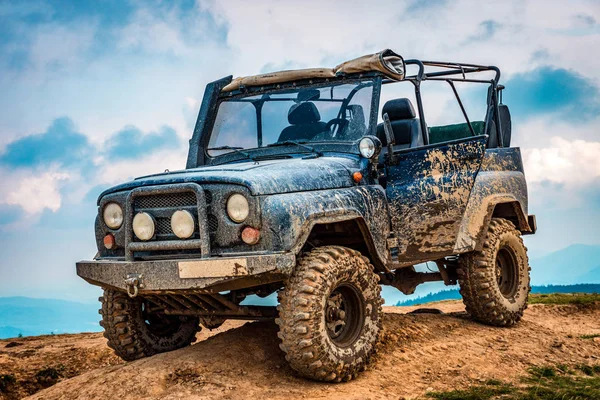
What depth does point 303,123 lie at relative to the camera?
7523 mm

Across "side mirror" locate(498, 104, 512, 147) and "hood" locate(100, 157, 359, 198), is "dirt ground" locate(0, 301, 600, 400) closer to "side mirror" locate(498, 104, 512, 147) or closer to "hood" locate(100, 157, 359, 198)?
"hood" locate(100, 157, 359, 198)

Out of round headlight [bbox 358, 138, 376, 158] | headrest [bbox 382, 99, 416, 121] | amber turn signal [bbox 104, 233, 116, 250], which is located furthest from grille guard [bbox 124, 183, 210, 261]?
headrest [bbox 382, 99, 416, 121]

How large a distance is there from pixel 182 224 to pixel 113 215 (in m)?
0.95

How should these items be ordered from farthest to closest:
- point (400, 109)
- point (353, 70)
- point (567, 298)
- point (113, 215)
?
1. point (567, 298)
2. point (400, 109)
3. point (353, 70)
4. point (113, 215)

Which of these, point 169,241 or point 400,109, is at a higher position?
point 400,109

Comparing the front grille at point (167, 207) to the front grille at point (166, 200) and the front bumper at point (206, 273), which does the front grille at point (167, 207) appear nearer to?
the front grille at point (166, 200)

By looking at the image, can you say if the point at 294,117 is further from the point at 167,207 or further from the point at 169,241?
the point at 169,241

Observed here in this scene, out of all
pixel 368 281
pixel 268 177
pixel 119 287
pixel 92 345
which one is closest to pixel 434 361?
pixel 368 281

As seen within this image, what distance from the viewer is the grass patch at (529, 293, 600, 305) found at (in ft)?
38.7

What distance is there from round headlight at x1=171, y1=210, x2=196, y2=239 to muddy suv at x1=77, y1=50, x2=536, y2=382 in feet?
0.04

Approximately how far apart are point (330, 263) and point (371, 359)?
113 centimetres

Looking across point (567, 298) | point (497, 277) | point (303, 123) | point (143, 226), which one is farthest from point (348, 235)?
point (567, 298)

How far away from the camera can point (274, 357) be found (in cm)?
651

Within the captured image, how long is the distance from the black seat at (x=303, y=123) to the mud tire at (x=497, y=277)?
2.41m
